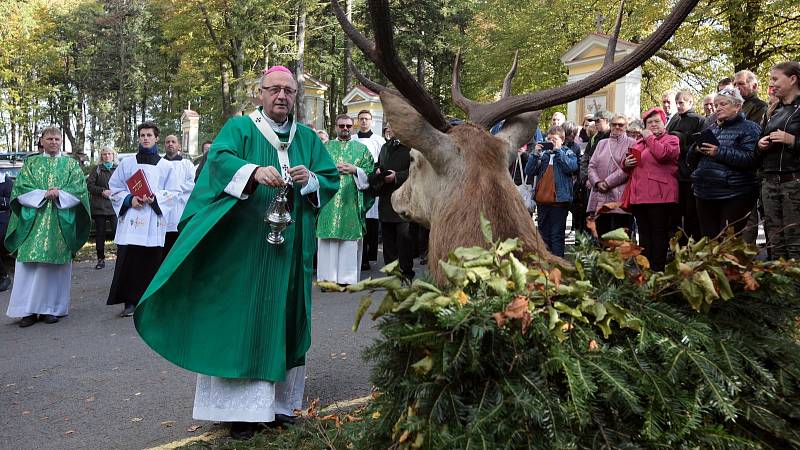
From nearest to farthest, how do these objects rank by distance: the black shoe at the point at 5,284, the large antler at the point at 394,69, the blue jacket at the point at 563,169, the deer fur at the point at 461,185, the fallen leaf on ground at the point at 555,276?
the fallen leaf on ground at the point at 555,276, the deer fur at the point at 461,185, the large antler at the point at 394,69, the blue jacket at the point at 563,169, the black shoe at the point at 5,284

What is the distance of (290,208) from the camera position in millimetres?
4535

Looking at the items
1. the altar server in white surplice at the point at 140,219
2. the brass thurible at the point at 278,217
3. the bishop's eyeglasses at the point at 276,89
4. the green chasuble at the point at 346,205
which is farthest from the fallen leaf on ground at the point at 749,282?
the green chasuble at the point at 346,205

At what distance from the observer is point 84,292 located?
35.1 ft

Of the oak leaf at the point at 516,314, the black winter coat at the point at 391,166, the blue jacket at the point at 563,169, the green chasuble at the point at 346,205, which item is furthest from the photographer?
the green chasuble at the point at 346,205

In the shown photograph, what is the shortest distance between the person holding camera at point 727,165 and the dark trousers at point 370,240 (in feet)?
19.5

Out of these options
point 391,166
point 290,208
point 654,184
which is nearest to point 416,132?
point 290,208

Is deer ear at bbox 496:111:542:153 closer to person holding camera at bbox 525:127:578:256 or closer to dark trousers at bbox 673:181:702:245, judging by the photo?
dark trousers at bbox 673:181:702:245

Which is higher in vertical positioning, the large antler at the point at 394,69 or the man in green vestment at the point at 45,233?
the large antler at the point at 394,69

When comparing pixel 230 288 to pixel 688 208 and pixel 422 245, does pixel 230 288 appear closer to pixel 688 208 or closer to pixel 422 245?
pixel 688 208

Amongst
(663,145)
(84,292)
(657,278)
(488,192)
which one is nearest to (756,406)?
(657,278)

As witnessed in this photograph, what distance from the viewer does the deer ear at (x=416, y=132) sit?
119 inches

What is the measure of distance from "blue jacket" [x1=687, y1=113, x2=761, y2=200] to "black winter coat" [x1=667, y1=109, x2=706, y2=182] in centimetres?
86

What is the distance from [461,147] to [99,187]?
1168cm

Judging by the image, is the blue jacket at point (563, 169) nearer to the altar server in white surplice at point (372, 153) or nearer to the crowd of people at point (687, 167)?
the crowd of people at point (687, 167)
